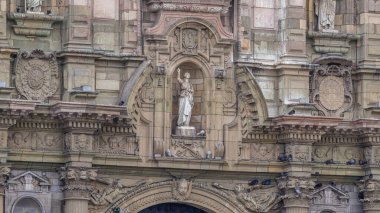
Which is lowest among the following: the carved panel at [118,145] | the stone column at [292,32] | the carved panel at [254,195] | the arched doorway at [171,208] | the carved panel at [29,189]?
the carved panel at [29,189]

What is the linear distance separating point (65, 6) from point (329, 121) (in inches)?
Answer: 275

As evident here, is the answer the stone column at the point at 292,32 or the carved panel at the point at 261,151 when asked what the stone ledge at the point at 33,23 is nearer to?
the carved panel at the point at 261,151

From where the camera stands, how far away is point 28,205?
61.5 m

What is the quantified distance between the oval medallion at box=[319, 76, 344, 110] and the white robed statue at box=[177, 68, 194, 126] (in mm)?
3579

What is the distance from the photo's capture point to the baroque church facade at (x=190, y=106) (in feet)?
202

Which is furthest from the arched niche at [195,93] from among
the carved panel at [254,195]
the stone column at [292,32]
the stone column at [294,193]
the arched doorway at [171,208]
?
the stone column at [294,193]

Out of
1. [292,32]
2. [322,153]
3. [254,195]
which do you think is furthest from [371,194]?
[292,32]

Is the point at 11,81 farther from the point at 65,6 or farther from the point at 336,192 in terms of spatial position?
the point at 336,192

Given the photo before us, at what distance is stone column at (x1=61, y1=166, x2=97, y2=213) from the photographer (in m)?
61.4

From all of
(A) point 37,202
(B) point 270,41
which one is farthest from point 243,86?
(A) point 37,202

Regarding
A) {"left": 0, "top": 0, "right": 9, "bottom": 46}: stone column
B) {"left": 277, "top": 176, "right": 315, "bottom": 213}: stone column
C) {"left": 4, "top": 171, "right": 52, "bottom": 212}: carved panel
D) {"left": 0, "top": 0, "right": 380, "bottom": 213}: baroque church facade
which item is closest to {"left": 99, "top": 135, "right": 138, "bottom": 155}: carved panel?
{"left": 0, "top": 0, "right": 380, "bottom": 213}: baroque church facade

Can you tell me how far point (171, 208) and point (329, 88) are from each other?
4918 millimetres

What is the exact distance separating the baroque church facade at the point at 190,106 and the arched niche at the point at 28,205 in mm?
38

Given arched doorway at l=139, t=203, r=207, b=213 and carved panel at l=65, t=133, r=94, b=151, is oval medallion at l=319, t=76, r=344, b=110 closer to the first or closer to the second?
arched doorway at l=139, t=203, r=207, b=213
